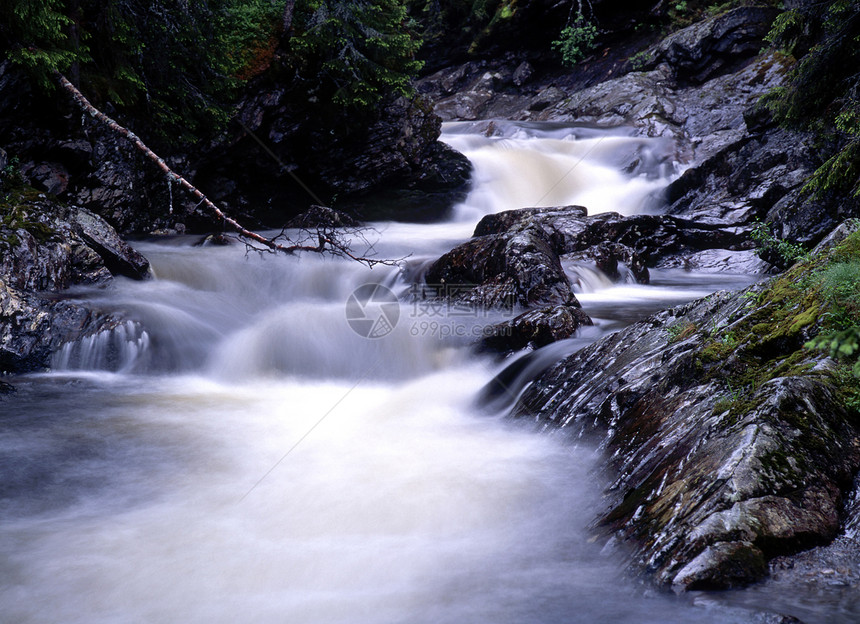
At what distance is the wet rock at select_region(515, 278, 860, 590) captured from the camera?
211 cm

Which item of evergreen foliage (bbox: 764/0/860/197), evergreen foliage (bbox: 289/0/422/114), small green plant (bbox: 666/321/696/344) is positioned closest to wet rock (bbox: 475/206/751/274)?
evergreen foliage (bbox: 764/0/860/197)

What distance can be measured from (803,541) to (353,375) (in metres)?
5.58

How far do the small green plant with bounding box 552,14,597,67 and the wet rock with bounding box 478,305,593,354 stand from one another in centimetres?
2069

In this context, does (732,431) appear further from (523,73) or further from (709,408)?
(523,73)

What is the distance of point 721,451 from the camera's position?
8.15 ft

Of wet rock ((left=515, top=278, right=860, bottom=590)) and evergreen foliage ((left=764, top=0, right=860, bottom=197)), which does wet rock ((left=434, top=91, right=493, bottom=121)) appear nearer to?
evergreen foliage ((left=764, top=0, right=860, bottom=197))

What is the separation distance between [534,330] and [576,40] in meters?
21.5

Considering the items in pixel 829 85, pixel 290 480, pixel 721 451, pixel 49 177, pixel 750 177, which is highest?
pixel 750 177

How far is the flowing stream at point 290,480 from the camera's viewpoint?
2.56 m

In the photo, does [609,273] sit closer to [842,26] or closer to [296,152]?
[842,26]

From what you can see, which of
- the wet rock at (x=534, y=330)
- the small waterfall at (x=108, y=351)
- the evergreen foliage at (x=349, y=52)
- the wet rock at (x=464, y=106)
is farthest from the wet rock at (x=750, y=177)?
the wet rock at (x=464, y=106)


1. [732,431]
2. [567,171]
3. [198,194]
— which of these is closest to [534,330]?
[732,431]

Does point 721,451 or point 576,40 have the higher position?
point 576,40

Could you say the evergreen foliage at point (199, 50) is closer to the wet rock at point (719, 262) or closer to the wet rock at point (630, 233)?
the wet rock at point (630, 233)
